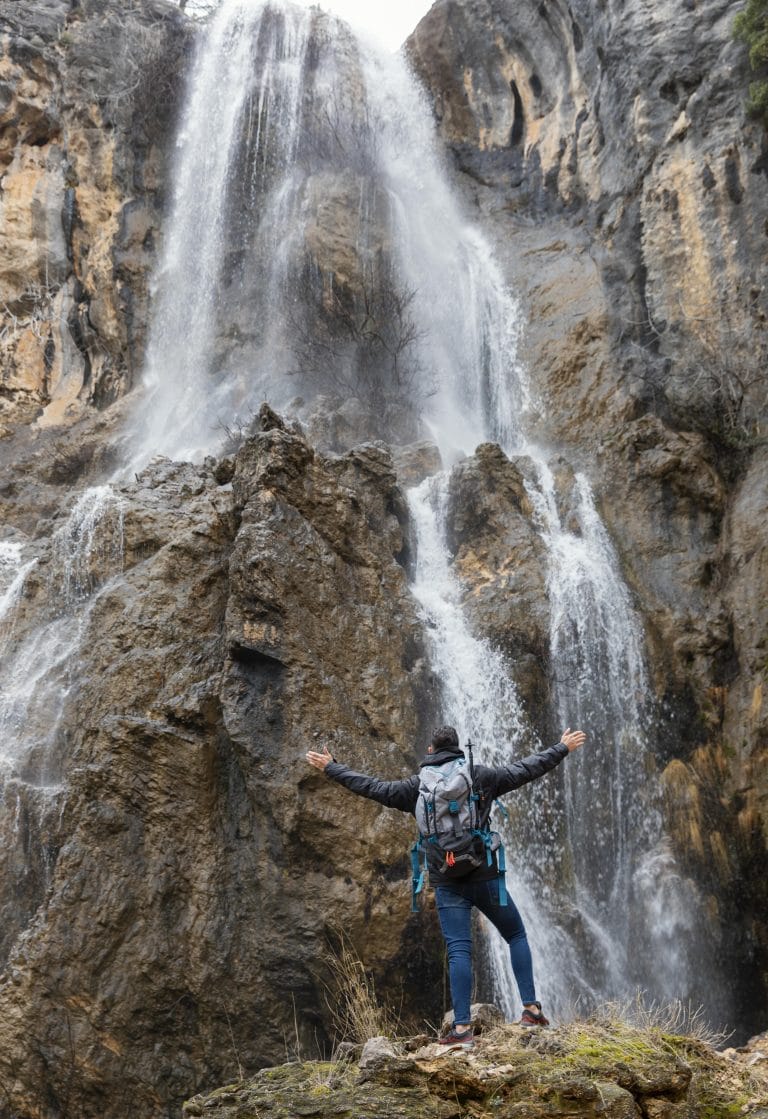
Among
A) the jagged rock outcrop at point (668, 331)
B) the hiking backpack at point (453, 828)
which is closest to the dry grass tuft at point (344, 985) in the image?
the hiking backpack at point (453, 828)

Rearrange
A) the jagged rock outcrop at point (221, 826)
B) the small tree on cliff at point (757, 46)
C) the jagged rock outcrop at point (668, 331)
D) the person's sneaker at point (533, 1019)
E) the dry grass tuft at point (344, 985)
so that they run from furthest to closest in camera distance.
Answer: the small tree on cliff at point (757, 46) → the jagged rock outcrop at point (668, 331) → the jagged rock outcrop at point (221, 826) → the dry grass tuft at point (344, 985) → the person's sneaker at point (533, 1019)

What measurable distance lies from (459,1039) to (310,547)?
590 centimetres

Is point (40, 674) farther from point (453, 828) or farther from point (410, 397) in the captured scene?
point (410, 397)

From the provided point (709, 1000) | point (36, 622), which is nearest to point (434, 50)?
point (36, 622)

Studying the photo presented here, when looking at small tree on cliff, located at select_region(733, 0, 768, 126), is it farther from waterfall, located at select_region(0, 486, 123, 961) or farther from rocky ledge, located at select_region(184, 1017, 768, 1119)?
rocky ledge, located at select_region(184, 1017, 768, 1119)

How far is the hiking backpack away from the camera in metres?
5.20

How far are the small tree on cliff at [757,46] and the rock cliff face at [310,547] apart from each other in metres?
0.41

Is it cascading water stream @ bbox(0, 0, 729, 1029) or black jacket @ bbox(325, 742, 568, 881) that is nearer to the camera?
black jacket @ bbox(325, 742, 568, 881)

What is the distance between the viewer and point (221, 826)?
349 inches

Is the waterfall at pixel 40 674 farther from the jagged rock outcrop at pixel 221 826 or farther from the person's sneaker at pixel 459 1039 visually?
the person's sneaker at pixel 459 1039

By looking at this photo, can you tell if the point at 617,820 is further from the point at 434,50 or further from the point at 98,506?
the point at 434,50

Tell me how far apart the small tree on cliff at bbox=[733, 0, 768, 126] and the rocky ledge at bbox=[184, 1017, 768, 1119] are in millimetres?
14299

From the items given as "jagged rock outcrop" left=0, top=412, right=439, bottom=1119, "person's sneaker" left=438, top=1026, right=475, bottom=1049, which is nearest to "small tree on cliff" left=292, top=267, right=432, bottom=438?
"jagged rock outcrop" left=0, top=412, right=439, bottom=1119

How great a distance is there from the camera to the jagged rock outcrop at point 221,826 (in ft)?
26.6
